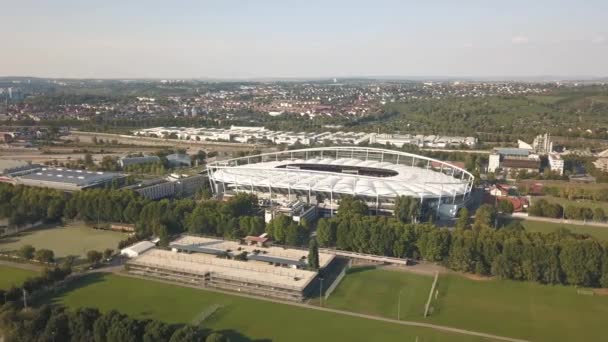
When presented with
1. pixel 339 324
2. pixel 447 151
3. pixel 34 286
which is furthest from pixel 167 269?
pixel 447 151

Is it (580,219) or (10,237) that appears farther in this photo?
(580,219)

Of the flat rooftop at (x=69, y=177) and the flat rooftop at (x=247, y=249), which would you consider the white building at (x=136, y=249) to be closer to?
the flat rooftop at (x=247, y=249)

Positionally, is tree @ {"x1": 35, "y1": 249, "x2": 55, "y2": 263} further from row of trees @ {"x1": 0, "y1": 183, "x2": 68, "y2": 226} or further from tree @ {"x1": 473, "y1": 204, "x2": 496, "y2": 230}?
tree @ {"x1": 473, "y1": 204, "x2": 496, "y2": 230}

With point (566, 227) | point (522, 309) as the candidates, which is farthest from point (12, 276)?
point (566, 227)

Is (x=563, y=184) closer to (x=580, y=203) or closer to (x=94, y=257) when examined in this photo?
(x=580, y=203)

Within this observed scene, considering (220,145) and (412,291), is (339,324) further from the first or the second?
(220,145)

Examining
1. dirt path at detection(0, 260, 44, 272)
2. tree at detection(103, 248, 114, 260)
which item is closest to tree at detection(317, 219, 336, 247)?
tree at detection(103, 248, 114, 260)
